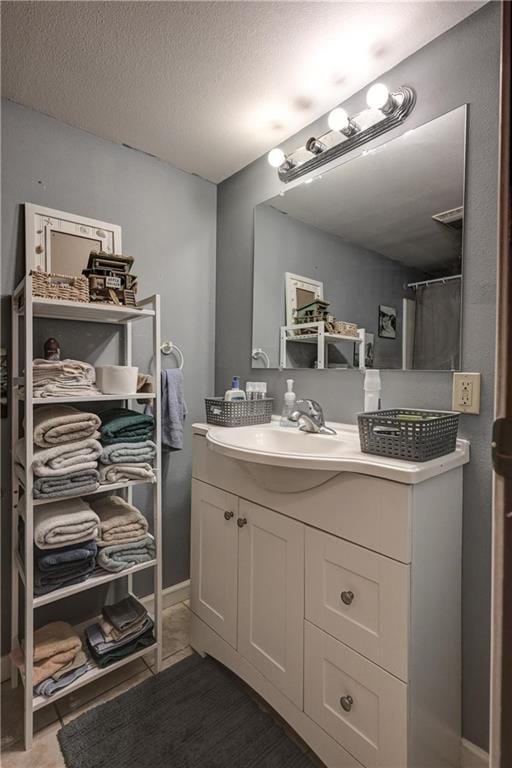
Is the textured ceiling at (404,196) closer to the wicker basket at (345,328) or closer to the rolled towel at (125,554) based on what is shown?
the wicker basket at (345,328)

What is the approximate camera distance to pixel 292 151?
5.67ft

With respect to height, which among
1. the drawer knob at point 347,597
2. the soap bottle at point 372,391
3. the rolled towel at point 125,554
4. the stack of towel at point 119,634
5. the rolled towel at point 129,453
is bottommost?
the stack of towel at point 119,634

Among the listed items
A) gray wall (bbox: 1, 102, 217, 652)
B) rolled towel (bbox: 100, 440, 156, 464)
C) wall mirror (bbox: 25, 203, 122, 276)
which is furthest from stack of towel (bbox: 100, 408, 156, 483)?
wall mirror (bbox: 25, 203, 122, 276)

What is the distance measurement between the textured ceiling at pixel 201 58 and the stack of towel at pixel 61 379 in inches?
41.2

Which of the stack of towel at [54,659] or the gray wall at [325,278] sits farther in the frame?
the gray wall at [325,278]

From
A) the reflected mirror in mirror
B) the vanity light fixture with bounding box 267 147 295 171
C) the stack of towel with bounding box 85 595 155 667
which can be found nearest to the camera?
the stack of towel with bounding box 85 595 155 667

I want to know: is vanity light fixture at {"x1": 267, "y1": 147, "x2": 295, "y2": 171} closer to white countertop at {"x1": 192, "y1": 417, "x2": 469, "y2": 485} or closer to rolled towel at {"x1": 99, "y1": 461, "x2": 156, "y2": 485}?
white countertop at {"x1": 192, "y1": 417, "x2": 469, "y2": 485}

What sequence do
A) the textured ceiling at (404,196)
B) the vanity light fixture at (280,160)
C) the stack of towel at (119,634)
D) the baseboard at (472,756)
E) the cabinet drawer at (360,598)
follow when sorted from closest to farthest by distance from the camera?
the cabinet drawer at (360,598)
the baseboard at (472,756)
the textured ceiling at (404,196)
the stack of towel at (119,634)
the vanity light fixture at (280,160)

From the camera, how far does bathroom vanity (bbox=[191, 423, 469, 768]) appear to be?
0.93 metres

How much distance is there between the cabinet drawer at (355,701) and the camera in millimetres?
927

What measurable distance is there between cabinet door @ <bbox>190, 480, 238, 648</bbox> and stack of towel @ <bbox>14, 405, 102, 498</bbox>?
45cm

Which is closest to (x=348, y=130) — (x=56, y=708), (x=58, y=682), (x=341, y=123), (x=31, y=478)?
(x=341, y=123)

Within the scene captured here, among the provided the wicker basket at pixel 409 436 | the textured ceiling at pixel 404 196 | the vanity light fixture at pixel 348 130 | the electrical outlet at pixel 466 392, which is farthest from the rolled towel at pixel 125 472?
the vanity light fixture at pixel 348 130

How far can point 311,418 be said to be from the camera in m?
1.45
